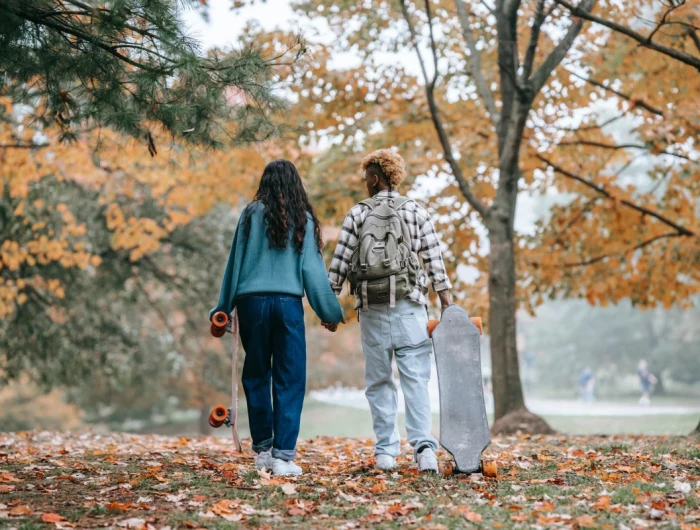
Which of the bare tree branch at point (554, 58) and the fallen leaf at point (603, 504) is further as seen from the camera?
the bare tree branch at point (554, 58)

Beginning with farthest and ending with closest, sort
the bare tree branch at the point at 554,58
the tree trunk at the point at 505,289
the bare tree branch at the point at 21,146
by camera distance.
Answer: the bare tree branch at the point at 21,146 < the tree trunk at the point at 505,289 < the bare tree branch at the point at 554,58

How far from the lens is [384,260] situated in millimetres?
5105

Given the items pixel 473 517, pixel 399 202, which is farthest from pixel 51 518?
pixel 399 202

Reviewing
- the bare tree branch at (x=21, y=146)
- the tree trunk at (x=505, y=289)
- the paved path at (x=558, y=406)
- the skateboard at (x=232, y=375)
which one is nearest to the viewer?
the skateboard at (x=232, y=375)

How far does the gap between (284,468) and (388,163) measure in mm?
2020

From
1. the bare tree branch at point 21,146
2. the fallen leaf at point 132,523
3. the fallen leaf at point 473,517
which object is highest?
the bare tree branch at point 21,146

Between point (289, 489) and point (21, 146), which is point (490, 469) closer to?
point (289, 489)

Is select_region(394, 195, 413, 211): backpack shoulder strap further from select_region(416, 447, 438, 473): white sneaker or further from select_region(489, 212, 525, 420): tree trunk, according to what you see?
select_region(489, 212, 525, 420): tree trunk

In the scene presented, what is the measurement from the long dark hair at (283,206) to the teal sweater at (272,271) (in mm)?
49

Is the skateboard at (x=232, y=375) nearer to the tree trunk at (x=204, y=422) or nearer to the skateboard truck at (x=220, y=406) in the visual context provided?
the skateboard truck at (x=220, y=406)

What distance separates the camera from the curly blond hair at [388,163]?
5.36 metres

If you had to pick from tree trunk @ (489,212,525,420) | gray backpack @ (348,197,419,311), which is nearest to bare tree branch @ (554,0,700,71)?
gray backpack @ (348,197,419,311)

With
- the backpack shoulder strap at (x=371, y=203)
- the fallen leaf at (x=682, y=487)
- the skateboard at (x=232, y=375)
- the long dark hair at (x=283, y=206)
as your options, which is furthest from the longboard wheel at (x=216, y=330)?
the fallen leaf at (x=682, y=487)

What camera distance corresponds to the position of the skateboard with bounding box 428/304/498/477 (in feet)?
16.5
